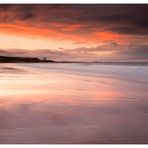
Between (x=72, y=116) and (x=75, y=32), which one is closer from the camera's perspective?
(x=72, y=116)

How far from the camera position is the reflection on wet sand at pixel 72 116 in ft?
5.61

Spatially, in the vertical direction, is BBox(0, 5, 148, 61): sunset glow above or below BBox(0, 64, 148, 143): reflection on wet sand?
above

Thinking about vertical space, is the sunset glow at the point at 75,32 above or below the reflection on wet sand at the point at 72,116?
above

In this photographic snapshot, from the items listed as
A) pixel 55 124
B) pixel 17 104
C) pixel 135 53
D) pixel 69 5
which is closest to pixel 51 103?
pixel 17 104

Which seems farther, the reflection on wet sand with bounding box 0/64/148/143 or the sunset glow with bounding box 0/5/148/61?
the sunset glow with bounding box 0/5/148/61

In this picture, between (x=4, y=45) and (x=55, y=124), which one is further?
(x=4, y=45)

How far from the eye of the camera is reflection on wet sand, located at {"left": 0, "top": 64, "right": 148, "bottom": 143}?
5.61 feet

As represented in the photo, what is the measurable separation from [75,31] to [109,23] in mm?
329

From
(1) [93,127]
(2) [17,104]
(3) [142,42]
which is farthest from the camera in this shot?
(3) [142,42]

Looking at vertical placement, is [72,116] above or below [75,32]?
below

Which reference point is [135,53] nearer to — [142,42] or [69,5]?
[142,42]

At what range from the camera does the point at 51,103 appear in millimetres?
2387

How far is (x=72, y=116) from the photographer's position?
81.1 inches

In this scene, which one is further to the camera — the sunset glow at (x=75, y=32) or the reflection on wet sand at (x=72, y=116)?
the sunset glow at (x=75, y=32)
